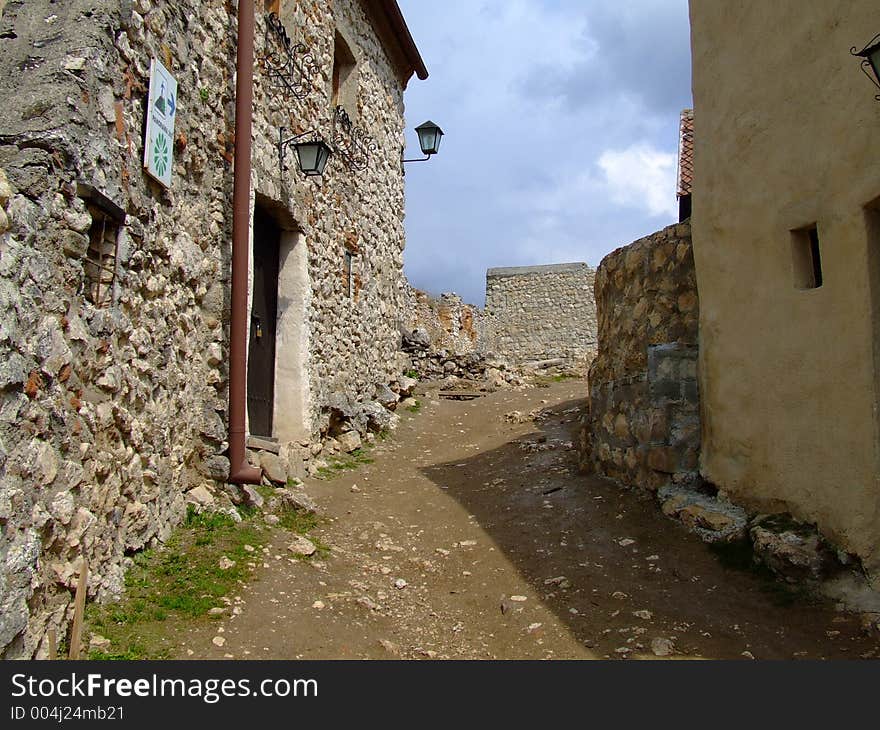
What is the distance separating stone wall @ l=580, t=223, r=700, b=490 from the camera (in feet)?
17.9

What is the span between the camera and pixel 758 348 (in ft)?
15.2

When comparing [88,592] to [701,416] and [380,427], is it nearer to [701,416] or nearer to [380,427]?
[701,416]

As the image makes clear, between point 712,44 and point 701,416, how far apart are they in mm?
2659

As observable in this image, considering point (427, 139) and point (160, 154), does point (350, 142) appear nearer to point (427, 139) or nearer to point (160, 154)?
point (427, 139)

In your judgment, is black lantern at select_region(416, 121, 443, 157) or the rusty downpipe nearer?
the rusty downpipe

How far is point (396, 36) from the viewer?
10.4 m

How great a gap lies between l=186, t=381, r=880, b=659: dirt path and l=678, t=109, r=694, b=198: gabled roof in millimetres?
2856

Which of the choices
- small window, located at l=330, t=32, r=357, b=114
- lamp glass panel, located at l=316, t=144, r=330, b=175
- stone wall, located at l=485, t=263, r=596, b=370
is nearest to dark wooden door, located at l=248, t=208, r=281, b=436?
lamp glass panel, located at l=316, t=144, r=330, b=175

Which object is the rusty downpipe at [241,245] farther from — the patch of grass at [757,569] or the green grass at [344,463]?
the patch of grass at [757,569]

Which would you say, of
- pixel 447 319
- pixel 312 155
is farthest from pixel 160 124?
pixel 447 319

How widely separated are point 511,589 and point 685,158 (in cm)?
472

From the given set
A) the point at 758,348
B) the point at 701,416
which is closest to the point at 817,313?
the point at 758,348

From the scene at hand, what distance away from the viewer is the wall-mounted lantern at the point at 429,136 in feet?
33.4

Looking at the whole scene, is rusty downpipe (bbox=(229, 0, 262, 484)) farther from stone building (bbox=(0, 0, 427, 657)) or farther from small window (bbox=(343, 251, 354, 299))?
small window (bbox=(343, 251, 354, 299))
